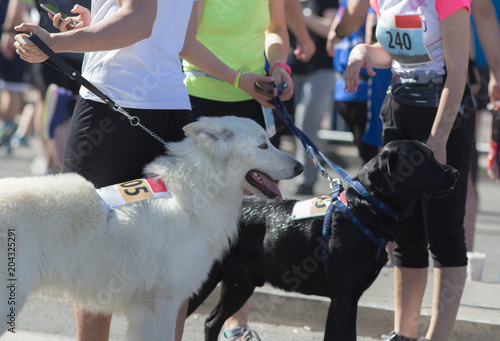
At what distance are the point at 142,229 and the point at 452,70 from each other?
5.61ft

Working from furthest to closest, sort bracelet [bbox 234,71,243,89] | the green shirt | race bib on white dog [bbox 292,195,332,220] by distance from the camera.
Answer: the green shirt → bracelet [bbox 234,71,243,89] → race bib on white dog [bbox 292,195,332,220]

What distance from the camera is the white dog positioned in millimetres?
2699

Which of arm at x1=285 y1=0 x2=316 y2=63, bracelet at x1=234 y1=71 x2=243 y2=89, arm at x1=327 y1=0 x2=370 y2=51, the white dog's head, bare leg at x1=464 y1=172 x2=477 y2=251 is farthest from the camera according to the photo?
bare leg at x1=464 y1=172 x2=477 y2=251

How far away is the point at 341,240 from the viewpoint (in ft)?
11.4

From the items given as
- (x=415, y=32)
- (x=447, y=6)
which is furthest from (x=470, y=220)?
(x=447, y=6)

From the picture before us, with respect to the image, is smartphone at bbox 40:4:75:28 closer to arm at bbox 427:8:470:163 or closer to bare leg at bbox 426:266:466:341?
arm at bbox 427:8:470:163

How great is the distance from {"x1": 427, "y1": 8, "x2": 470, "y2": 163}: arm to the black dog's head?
147mm

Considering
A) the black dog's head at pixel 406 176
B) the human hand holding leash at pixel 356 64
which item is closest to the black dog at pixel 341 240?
the black dog's head at pixel 406 176

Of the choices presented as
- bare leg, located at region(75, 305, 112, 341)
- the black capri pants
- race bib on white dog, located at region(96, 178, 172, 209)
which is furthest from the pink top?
bare leg, located at region(75, 305, 112, 341)

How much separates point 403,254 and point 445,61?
3.66ft

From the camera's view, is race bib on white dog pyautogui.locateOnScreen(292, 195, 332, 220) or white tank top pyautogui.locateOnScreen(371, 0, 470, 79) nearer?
white tank top pyautogui.locateOnScreen(371, 0, 470, 79)

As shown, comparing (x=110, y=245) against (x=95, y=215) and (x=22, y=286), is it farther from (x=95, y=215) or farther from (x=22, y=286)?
(x=22, y=286)

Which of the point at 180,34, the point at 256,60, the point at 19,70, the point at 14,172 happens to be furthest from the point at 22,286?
the point at 19,70

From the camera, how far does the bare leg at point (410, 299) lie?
3.93m
